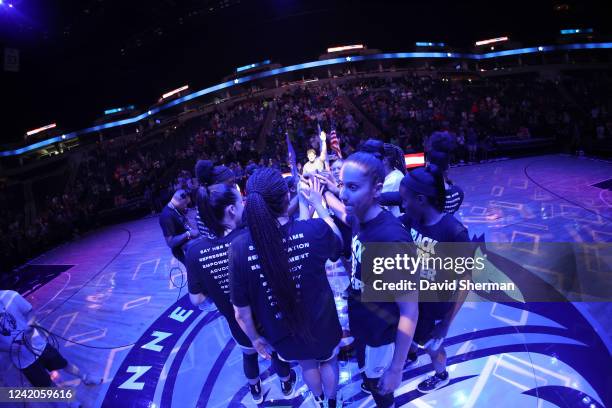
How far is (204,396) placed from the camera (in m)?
3.16

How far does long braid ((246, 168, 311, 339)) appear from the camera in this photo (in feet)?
5.25

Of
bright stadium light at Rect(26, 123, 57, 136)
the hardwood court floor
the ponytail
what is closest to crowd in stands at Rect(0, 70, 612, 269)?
bright stadium light at Rect(26, 123, 57, 136)

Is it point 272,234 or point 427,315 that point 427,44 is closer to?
point 427,315

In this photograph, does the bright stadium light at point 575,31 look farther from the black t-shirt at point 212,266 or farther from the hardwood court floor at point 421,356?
the black t-shirt at point 212,266

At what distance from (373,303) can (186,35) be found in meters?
27.3

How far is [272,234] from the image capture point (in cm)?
160

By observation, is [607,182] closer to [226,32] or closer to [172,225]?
[172,225]

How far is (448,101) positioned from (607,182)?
38.5ft

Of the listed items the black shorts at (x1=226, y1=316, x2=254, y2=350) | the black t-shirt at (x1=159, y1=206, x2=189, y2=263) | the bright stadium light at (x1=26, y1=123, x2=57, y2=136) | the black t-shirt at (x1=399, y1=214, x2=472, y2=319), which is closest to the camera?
the black t-shirt at (x1=399, y1=214, x2=472, y2=319)

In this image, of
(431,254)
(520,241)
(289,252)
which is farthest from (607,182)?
(289,252)

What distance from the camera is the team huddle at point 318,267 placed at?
5.43ft

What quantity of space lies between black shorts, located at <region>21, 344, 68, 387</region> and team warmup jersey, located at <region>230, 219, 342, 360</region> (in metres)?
2.74

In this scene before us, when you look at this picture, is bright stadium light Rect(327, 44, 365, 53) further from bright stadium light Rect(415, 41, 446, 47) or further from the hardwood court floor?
the hardwood court floor

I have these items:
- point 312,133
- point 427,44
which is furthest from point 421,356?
point 427,44
